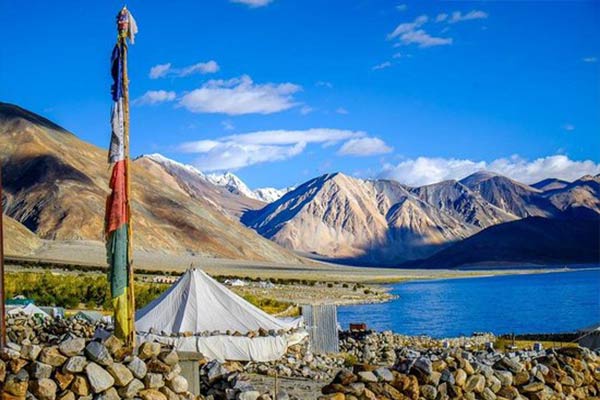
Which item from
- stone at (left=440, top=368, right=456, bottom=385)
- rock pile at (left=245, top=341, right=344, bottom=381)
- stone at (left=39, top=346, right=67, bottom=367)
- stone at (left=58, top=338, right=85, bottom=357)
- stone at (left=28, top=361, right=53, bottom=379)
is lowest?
rock pile at (left=245, top=341, right=344, bottom=381)

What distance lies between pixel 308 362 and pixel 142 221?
123909mm

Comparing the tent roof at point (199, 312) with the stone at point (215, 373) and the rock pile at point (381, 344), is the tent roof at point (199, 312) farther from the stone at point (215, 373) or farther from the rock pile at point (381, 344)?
the stone at point (215, 373)

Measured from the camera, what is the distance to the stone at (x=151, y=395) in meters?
7.76

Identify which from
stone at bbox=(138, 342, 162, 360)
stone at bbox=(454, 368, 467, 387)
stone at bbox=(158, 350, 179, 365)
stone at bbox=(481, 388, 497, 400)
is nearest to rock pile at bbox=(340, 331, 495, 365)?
stone at bbox=(481, 388, 497, 400)

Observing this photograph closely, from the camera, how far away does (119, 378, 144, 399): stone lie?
25.2 ft

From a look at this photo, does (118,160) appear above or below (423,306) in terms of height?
above

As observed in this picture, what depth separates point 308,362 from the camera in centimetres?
1933

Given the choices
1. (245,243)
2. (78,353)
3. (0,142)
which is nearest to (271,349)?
(78,353)

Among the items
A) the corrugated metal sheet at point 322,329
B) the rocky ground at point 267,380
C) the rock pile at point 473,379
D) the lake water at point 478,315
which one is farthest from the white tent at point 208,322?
the lake water at point 478,315

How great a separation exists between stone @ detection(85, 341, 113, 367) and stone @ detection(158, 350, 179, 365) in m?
0.60

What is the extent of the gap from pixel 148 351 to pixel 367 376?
8.45 feet

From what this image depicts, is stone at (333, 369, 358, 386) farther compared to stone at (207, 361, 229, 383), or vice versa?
stone at (207, 361, 229, 383)

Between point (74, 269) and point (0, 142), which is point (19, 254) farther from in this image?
point (0, 142)

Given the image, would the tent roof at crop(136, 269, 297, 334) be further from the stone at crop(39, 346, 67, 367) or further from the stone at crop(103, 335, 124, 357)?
the stone at crop(39, 346, 67, 367)
